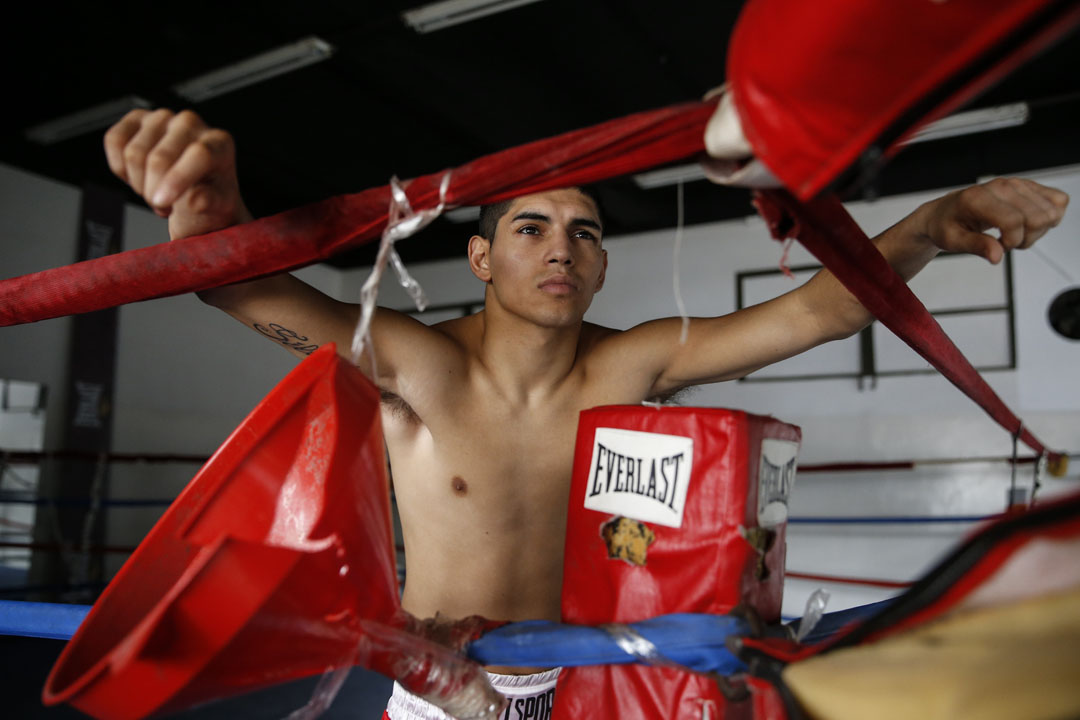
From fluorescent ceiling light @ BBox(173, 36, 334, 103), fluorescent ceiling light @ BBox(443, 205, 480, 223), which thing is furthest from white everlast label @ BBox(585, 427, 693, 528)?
fluorescent ceiling light @ BBox(443, 205, 480, 223)

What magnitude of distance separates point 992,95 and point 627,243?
2842 millimetres

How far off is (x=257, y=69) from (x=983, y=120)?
14.0ft

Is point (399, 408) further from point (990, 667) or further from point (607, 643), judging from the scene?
point (990, 667)

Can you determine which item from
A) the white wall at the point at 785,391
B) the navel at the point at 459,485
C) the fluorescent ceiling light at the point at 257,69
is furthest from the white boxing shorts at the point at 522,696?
the fluorescent ceiling light at the point at 257,69

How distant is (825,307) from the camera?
113cm

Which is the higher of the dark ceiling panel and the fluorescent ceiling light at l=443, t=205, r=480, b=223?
the dark ceiling panel

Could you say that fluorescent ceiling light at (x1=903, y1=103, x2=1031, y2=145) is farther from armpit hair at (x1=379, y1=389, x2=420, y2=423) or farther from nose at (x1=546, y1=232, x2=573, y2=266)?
armpit hair at (x1=379, y1=389, x2=420, y2=423)

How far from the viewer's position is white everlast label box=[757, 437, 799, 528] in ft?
2.34

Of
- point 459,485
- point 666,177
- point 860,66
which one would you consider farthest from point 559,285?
point 666,177

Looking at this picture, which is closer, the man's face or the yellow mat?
the yellow mat

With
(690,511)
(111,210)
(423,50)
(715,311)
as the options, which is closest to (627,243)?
(715,311)

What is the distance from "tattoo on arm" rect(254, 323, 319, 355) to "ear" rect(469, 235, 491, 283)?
0.50 meters

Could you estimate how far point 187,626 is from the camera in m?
0.49

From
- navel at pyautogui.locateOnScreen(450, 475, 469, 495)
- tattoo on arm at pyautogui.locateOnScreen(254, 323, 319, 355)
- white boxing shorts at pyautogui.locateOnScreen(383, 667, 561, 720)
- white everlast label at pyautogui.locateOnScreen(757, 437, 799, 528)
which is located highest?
tattoo on arm at pyautogui.locateOnScreen(254, 323, 319, 355)
